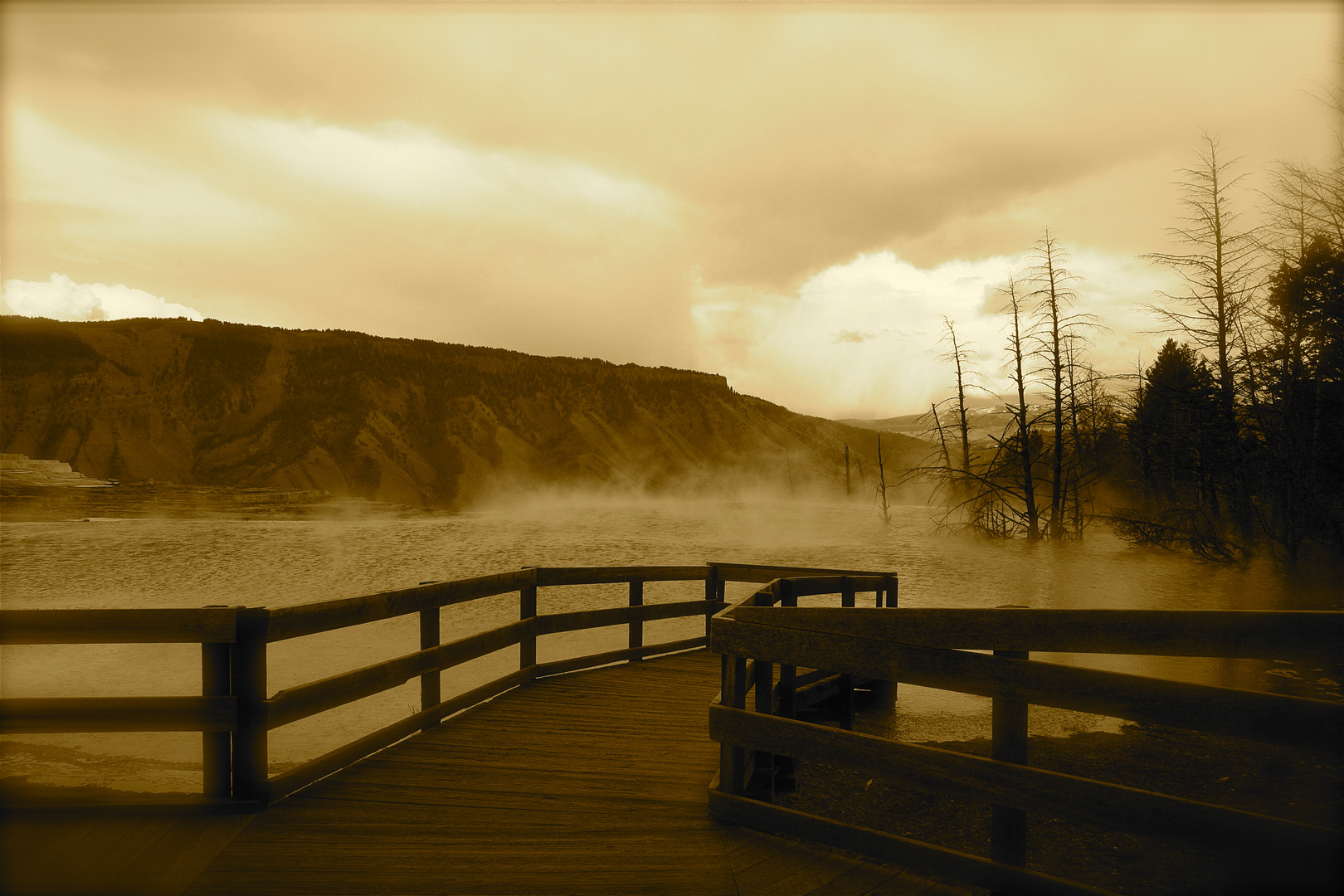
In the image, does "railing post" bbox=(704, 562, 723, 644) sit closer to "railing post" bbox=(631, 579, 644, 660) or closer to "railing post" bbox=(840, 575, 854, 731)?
"railing post" bbox=(631, 579, 644, 660)

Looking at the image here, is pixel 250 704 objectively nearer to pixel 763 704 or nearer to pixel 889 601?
pixel 763 704

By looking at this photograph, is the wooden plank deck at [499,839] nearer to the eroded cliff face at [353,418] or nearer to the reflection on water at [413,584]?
the reflection on water at [413,584]

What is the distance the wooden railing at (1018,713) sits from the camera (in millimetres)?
2367

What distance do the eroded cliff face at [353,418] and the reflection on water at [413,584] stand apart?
93.7ft

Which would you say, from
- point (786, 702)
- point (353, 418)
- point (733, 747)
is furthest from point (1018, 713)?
point (353, 418)

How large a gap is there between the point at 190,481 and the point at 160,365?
1975 centimetres

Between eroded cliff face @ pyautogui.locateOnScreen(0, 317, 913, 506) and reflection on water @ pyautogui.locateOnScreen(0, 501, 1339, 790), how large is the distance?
1124 inches

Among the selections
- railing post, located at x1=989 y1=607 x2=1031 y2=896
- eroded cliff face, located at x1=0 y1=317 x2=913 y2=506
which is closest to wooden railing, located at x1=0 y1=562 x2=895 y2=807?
railing post, located at x1=989 y1=607 x2=1031 y2=896

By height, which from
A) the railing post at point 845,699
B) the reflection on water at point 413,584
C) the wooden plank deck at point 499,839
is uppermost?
the wooden plank deck at point 499,839

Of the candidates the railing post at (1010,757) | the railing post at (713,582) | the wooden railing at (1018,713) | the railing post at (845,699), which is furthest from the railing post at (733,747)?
the railing post at (713,582)

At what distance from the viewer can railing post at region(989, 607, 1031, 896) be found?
288 centimetres

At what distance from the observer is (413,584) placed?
3206cm

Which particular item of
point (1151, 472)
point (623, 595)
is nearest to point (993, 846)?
point (623, 595)

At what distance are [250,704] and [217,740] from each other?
0.23 m
